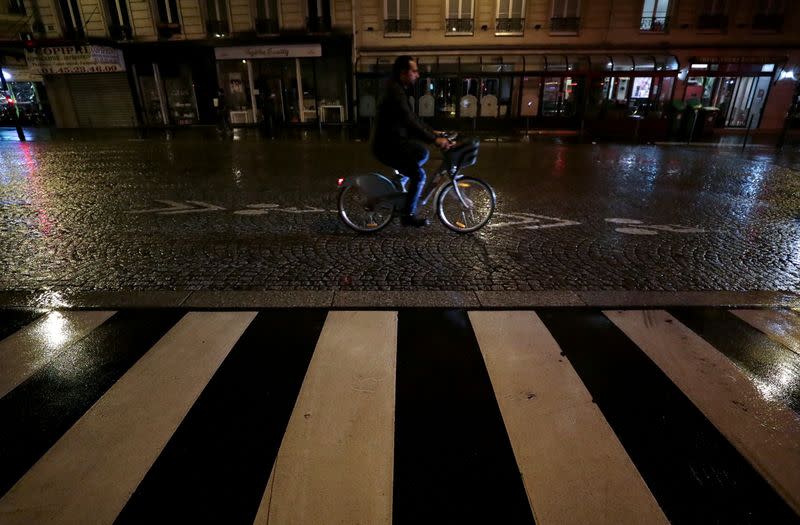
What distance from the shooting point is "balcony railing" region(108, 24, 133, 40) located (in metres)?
23.4

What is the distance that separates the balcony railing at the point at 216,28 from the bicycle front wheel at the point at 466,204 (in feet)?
76.6

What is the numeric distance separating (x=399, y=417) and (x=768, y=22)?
2982cm

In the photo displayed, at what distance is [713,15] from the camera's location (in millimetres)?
21234

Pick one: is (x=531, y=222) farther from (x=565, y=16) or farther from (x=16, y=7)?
(x=16, y=7)

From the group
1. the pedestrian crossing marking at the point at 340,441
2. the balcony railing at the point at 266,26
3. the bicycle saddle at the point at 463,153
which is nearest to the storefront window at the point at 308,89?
the balcony railing at the point at 266,26

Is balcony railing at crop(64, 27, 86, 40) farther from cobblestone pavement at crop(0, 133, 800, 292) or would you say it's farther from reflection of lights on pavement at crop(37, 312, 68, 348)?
reflection of lights on pavement at crop(37, 312, 68, 348)

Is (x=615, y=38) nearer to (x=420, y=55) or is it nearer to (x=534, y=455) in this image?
(x=420, y=55)

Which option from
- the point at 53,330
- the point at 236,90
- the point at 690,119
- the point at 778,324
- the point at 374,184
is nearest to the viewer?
the point at 53,330

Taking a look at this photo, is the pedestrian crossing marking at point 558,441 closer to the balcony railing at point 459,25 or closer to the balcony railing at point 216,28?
the balcony railing at point 459,25

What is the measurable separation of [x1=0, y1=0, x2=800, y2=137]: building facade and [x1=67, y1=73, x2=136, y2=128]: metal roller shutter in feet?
3.82

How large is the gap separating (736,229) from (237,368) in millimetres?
6613

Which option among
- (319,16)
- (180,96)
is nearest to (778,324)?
(319,16)

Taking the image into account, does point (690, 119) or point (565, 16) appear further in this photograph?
point (565, 16)

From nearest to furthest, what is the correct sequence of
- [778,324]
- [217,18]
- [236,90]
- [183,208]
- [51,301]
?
[778,324], [51,301], [183,208], [217,18], [236,90]
